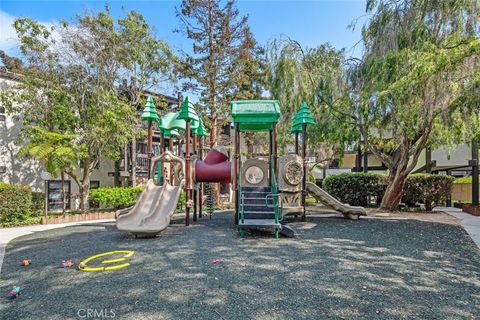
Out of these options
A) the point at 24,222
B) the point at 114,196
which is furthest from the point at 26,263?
the point at 114,196

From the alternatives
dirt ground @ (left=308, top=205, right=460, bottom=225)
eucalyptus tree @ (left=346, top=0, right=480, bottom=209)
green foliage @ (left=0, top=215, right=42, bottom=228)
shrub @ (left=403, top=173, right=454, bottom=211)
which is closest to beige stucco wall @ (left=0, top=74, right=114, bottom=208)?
green foliage @ (left=0, top=215, right=42, bottom=228)

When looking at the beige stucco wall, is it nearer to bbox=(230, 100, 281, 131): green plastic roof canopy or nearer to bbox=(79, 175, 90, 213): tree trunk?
bbox=(79, 175, 90, 213): tree trunk

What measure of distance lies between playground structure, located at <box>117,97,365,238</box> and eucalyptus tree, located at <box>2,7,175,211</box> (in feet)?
12.6

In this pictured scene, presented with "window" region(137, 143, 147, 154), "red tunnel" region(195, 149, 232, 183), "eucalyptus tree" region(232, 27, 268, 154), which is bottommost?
"red tunnel" region(195, 149, 232, 183)

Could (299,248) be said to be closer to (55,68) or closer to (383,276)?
(383,276)

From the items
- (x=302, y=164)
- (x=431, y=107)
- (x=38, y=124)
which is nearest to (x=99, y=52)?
(x=38, y=124)

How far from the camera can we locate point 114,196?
12492 millimetres

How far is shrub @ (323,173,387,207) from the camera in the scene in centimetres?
1422

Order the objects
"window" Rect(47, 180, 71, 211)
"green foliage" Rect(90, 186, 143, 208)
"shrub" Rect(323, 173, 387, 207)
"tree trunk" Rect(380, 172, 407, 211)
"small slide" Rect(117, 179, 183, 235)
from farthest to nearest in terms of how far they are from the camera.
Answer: "window" Rect(47, 180, 71, 211), "shrub" Rect(323, 173, 387, 207), "green foliage" Rect(90, 186, 143, 208), "tree trunk" Rect(380, 172, 407, 211), "small slide" Rect(117, 179, 183, 235)

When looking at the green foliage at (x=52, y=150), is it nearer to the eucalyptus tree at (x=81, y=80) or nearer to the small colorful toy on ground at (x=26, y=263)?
the eucalyptus tree at (x=81, y=80)

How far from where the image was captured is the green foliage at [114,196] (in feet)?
40.2

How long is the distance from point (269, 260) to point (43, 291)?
3212mm

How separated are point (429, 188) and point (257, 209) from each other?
936 centimetres

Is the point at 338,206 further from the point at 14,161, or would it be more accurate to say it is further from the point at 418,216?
the point at 14,161
